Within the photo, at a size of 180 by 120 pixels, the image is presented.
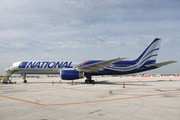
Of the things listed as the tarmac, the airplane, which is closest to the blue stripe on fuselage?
the airplane

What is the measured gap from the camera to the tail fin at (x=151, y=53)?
22984 mm

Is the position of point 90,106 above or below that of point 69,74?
below

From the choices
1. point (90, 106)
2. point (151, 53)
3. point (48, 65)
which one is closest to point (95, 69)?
point (48, 65)

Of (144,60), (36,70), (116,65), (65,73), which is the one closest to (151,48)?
(144,60)

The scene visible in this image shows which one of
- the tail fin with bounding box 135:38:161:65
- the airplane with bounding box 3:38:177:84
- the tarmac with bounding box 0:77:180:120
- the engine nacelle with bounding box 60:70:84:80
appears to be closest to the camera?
the tarmac with bounding box 0:77:180:120

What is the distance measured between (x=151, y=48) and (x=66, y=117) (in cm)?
2236

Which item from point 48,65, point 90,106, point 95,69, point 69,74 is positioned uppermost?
point 48,65

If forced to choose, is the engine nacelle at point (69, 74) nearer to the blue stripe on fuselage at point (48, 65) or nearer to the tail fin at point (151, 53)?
the blue stripe on fuselage at point (48, 65)

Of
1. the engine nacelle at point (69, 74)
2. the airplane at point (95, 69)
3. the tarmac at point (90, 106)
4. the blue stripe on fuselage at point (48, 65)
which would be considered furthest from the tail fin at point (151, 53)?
the tarmac at point (90, 106)

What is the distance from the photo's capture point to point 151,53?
915 inches

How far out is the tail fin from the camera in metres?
23.0

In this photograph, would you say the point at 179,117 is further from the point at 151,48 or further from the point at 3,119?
the point at 151,48

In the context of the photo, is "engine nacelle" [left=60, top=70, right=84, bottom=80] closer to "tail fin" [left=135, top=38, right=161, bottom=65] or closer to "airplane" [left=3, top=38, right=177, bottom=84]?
"airplane" [left=3, top=38, right=177, bottom=84]

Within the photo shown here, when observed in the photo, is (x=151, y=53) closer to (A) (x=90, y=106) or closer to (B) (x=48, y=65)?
(B) (x=48, y=65)
